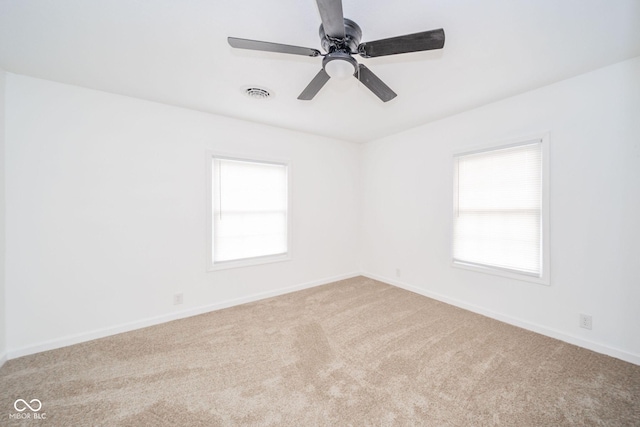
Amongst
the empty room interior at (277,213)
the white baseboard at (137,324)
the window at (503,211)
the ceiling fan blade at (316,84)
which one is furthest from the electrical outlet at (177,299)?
the window at (503,211)

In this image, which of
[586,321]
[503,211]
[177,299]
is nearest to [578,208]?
[503,211]

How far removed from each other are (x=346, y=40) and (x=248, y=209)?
100 inches

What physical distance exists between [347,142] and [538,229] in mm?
3011

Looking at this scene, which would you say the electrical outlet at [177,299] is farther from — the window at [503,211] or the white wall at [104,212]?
the window at [503,211]

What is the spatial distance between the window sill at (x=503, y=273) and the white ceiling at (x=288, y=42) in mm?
1977

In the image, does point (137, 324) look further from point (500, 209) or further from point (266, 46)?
point (500, 209)

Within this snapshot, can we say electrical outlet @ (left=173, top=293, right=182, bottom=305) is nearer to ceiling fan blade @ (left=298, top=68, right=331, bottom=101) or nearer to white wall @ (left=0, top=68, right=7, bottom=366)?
white wall @ (left=0, top=68, right=7, bottom=366)

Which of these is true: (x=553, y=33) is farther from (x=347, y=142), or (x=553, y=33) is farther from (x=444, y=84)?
(x=347, y=142)

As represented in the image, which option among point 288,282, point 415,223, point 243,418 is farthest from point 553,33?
point 288,282

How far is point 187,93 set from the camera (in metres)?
2.56

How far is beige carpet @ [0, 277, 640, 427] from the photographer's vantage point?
1.56 meters

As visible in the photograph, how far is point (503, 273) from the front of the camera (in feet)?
9.15

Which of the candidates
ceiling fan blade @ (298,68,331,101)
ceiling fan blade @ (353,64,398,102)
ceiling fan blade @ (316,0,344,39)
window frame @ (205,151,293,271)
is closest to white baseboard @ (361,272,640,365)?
window frame @ (205,151,293,271)

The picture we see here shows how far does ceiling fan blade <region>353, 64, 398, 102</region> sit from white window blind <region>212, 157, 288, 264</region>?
2100 millimetres
